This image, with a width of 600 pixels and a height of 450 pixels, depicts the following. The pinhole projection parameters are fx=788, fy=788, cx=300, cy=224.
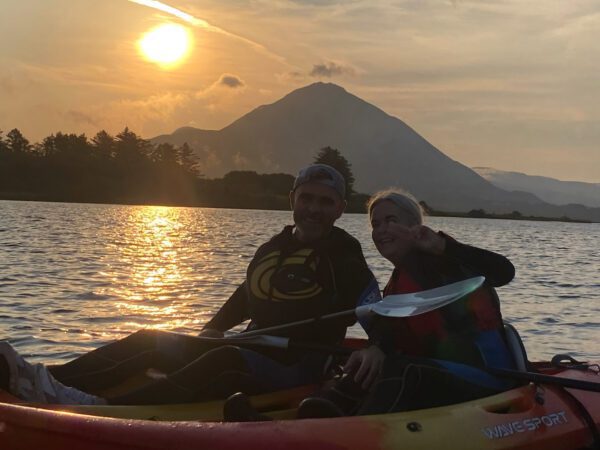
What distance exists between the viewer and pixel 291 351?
17.6ft

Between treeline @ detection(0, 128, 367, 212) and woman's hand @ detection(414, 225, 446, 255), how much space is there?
106568 mm

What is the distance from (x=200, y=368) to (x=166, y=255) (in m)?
21.6

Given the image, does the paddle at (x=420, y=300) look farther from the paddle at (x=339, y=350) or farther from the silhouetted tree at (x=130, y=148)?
the silhouetted tree at (x=130, y=148)

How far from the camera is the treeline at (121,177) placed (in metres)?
117

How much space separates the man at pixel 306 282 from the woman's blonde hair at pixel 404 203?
0.80 meters

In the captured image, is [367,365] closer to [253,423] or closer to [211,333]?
[253,423]

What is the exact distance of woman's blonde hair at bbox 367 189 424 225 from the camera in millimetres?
4609

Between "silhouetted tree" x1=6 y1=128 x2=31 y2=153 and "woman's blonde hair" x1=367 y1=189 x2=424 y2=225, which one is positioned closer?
"woman's blonde hair" x1=367 y1=189 x2=424 y2=225

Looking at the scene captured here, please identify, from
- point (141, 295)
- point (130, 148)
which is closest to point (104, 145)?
point (130, 148)

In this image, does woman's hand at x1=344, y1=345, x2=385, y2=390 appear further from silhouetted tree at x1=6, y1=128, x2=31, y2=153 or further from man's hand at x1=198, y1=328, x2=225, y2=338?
silhouetted tree at x1=6, y1=128, x2=31, y2=153

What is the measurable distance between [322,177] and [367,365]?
1615 mm

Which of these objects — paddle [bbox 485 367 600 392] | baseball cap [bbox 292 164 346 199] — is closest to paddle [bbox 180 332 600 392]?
paddle [bbox 485 367 600 392]

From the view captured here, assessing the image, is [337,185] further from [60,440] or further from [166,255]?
[166,255]

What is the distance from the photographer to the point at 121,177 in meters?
126
